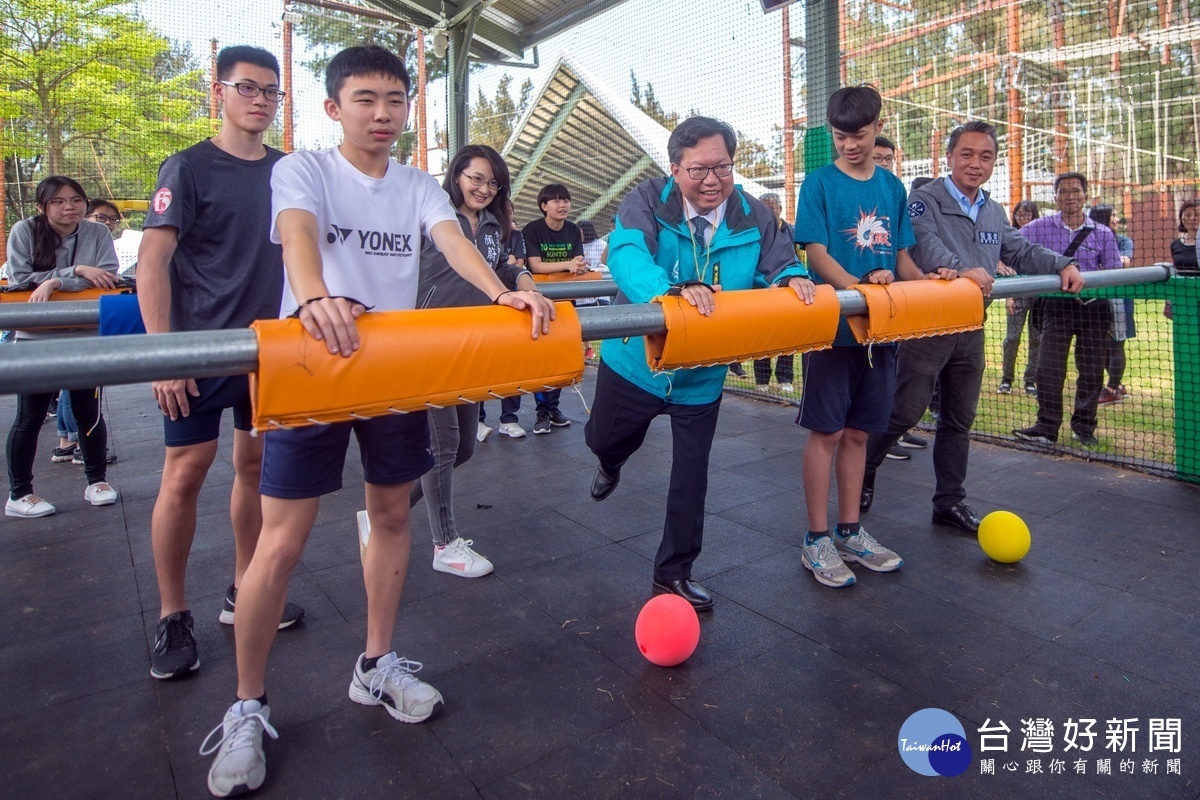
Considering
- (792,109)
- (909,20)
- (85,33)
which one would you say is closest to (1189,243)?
(792,109)

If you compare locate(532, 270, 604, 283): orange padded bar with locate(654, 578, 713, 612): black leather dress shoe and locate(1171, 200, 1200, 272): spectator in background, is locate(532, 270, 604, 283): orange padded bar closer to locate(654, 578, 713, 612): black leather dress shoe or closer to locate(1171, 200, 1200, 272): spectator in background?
locate(654, 578, 713, 612): black leather dress shoe

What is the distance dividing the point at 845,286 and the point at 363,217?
1.72m

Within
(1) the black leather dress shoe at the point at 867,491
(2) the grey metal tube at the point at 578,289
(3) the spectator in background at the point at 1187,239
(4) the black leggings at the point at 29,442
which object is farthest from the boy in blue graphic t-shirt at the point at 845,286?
(3) the spectator in background at the point at 1187,239

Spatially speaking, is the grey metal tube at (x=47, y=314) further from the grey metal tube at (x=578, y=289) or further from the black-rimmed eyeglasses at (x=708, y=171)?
the black-rimmed eyeglasses at (x=708, y=171)

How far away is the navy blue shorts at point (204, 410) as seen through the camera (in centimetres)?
225

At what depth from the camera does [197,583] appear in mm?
3037

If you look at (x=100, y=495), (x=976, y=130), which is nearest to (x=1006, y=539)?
(x=976, y=130)

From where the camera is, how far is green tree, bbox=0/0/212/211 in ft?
42.0

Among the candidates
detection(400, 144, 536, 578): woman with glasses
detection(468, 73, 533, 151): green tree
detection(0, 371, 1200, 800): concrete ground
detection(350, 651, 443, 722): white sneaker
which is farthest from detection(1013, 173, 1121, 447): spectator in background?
detection(468, 73, 533, 151): green tree

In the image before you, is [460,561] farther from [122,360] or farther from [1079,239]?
[1079,239]

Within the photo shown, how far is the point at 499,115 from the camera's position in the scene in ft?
46.8

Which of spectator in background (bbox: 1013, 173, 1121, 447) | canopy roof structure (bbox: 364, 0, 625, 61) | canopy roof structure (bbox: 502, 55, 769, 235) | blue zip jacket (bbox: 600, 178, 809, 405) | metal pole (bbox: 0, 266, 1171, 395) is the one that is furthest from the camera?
canopy roof structure (bbox: 502, 55, 769, 235)

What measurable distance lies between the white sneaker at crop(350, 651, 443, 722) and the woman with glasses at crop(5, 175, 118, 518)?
262 cm

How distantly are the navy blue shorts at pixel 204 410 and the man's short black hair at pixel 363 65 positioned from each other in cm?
88
